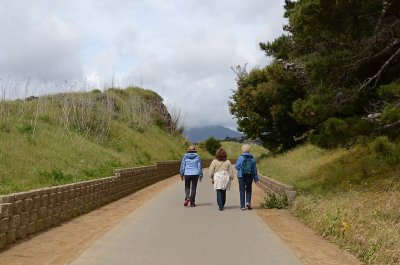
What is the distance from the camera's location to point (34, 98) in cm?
2900

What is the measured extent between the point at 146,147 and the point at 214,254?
2887cm

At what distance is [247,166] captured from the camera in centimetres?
1327

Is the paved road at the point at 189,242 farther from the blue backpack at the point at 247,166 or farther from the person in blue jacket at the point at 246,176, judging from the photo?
the blue backpack at the point at 247,166


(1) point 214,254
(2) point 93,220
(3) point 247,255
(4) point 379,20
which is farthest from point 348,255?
(4) point 379,20

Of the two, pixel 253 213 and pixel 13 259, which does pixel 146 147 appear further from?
pixel 13 259

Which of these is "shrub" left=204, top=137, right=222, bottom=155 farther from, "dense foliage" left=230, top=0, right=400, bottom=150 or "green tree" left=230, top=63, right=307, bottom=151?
"dense foliage" left=230, top=0, right=400, bottom=150

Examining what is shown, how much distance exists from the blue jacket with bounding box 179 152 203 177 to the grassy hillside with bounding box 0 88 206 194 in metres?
3.51

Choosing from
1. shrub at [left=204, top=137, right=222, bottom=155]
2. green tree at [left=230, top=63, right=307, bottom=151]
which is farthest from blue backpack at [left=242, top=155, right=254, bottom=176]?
shrub at [left=204, top=137, right=222, bottom=155]

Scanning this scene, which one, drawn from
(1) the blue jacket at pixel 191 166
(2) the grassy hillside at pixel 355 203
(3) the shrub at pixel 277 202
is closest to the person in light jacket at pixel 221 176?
(1) the blue jacket at pixel 191 166

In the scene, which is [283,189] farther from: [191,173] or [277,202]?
[191,173]

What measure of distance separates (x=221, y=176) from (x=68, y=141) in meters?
11.2

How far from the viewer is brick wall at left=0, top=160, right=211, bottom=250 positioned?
7.73 metres

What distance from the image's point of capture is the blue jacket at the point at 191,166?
14234 mm

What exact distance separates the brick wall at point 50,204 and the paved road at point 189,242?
4.61ft
